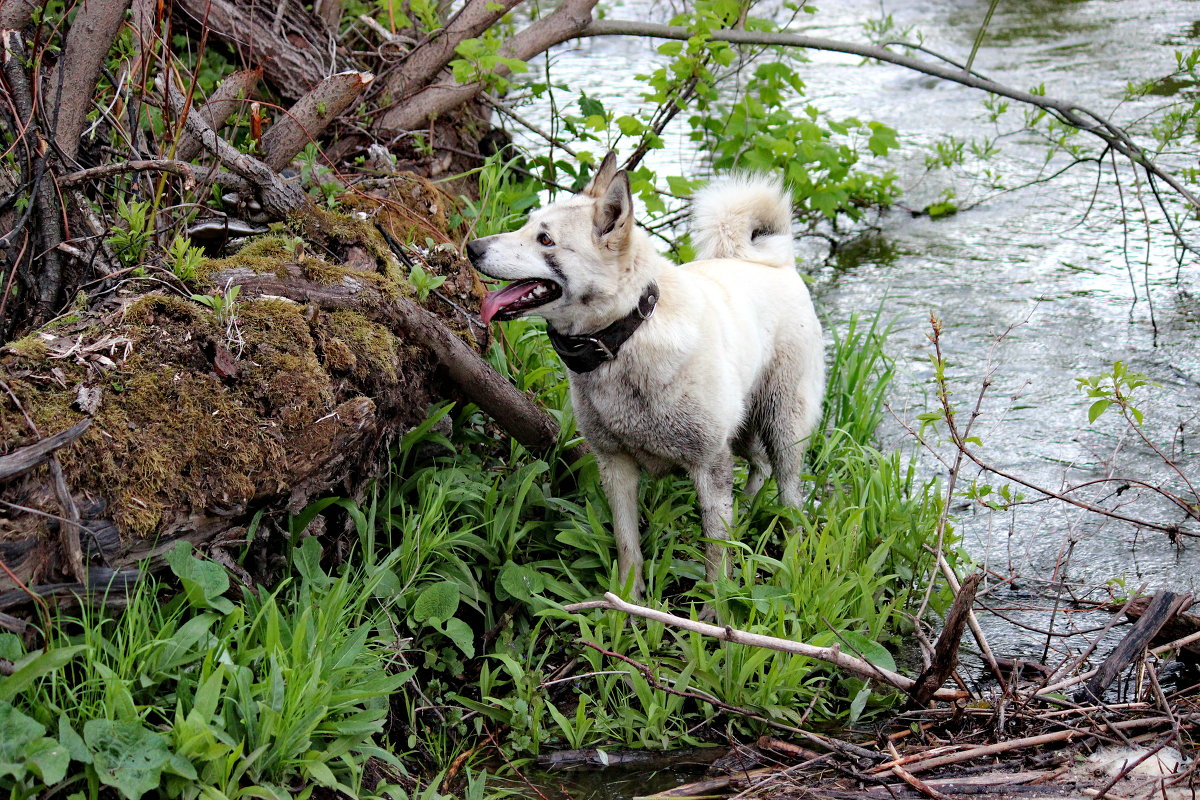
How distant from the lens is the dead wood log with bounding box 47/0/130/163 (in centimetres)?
320

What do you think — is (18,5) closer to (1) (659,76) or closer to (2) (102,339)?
(2) (102,339)

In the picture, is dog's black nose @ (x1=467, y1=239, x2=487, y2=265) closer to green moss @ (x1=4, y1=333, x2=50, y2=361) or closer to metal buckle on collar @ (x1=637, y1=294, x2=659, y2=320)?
metal buckle on collar @ (x1=637, y1=294, x2=659, y2=320)

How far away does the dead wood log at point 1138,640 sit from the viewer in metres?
3.01

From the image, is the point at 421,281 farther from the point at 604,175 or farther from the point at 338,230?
the point at 604,175

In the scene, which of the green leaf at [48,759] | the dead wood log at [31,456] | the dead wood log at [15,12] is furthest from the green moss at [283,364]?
the dead wood log at [15,12]

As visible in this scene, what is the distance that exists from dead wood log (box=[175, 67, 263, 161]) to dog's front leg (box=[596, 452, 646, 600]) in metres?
1.92

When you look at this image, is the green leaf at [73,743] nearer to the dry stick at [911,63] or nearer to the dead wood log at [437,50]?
the dead wood log at [437,50]

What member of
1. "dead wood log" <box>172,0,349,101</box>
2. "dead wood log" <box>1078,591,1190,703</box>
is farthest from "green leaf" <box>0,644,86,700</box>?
"dead wood log" <box>172,0,349,101</box>

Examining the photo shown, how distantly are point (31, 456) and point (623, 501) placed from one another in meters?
1.86

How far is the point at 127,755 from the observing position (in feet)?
7.36

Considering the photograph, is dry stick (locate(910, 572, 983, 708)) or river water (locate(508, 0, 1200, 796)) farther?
river water (locate(508, 0, 1200, 796))

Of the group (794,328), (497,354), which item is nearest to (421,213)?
(497,354)

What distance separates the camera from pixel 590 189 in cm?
345

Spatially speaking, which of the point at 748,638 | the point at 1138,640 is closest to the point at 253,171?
the point at 748,638
